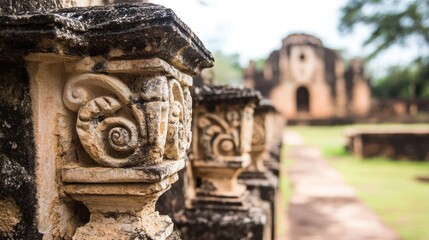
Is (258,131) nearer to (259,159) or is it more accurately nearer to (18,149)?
(259,159)

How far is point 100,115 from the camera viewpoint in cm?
119

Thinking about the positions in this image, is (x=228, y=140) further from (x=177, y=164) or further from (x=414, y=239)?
(x=414, y=239)

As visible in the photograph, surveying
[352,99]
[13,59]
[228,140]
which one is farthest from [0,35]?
[352,99]

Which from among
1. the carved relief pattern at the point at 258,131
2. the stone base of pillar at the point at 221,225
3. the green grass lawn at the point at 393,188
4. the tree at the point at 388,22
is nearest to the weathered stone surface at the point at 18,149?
the stone base of pillar at the point at 221,225

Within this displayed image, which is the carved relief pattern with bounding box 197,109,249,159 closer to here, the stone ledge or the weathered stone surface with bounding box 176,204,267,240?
the weathered stone surface with bounding box 176,204,267,240

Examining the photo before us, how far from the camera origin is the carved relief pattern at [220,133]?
2357mm

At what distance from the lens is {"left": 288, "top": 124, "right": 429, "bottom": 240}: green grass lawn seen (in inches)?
206

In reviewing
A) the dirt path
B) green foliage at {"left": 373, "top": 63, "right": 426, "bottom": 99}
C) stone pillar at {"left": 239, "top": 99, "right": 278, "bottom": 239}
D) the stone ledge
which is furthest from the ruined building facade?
the stone ledge

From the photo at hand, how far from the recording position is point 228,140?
238 cm

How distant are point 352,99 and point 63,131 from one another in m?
26.4

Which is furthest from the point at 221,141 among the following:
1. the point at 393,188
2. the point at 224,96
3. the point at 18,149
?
the point at 393,188

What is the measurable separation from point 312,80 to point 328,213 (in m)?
21.9

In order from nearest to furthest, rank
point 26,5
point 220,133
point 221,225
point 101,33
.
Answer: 1. point 101,33
2. point 26,5
3. point 221,225
4. point 220,133

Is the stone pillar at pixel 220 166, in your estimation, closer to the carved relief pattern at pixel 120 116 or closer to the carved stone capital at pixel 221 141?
the carved stone capital at pixel 221 141
